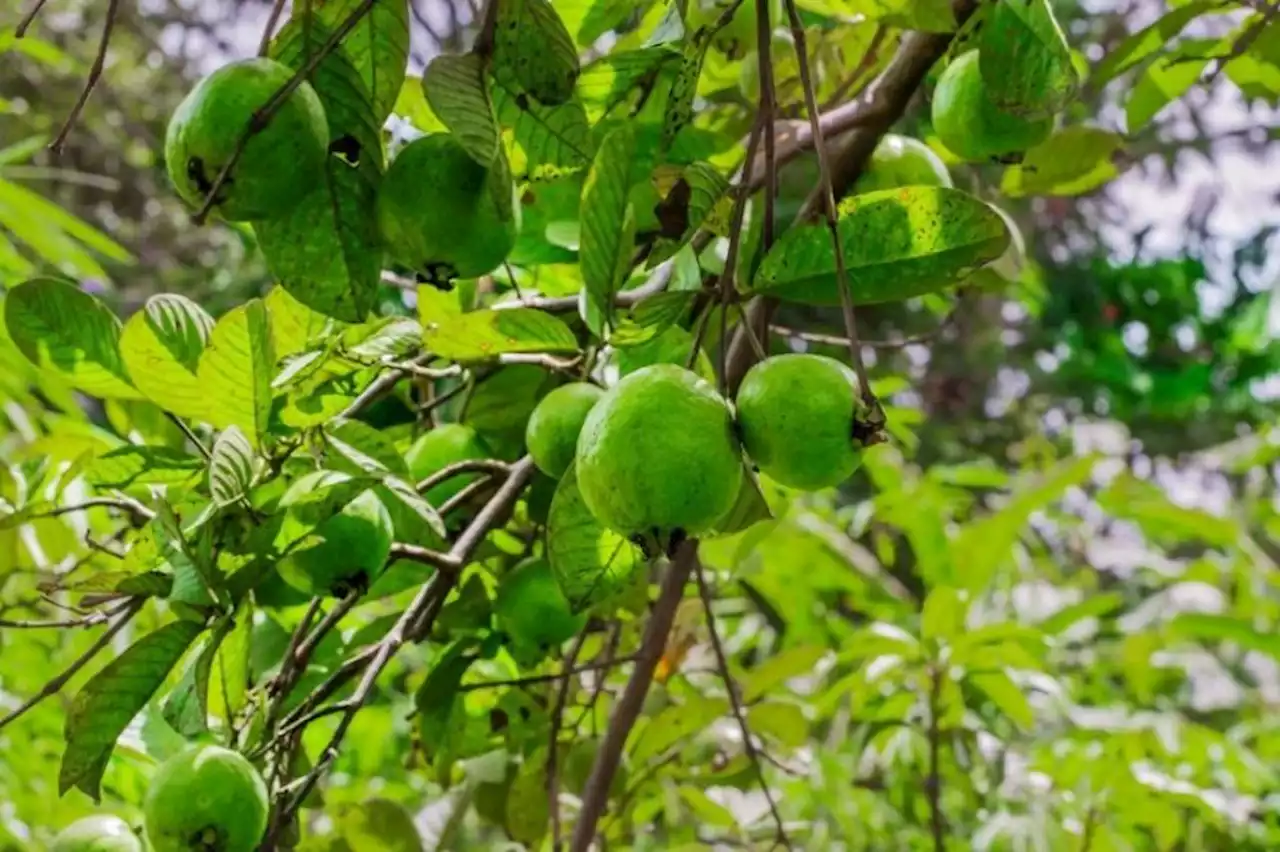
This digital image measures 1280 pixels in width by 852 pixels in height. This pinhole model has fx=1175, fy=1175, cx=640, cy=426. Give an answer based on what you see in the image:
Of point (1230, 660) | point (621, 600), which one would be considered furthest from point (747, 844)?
point (1230, 660)

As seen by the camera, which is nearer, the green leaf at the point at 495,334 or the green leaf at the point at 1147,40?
the green leaf at the point at 495,334

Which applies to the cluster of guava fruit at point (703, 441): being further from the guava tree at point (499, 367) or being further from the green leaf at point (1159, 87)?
the green leaf at point (1159, 87)

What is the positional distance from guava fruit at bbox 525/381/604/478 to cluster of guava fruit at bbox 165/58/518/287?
3.1 inches

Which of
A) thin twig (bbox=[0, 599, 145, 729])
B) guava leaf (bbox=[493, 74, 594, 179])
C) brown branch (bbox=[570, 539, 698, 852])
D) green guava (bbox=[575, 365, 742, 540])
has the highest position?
Result: guava leaf (bbox=[493, 74, 594, 179])

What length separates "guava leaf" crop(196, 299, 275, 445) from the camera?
1.75 feet

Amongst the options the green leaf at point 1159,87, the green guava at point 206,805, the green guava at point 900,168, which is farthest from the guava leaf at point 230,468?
the green leaf at point 1159,87

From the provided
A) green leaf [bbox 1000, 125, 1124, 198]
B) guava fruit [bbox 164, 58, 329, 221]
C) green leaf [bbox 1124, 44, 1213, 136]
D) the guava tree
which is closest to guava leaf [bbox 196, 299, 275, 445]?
the guava tree

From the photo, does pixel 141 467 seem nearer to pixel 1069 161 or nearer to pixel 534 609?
pixel 534 609

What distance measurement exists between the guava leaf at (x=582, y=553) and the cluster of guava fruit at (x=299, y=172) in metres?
0.11

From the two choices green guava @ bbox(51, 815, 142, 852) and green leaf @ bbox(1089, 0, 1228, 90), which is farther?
green leaf @ bbox(1089, 0, 1228, 90)

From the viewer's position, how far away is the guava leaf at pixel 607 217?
1.67ft

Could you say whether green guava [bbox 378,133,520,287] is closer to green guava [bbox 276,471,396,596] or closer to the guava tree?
the guava tree

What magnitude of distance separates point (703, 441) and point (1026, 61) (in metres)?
0.25

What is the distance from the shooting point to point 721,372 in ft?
1.66
